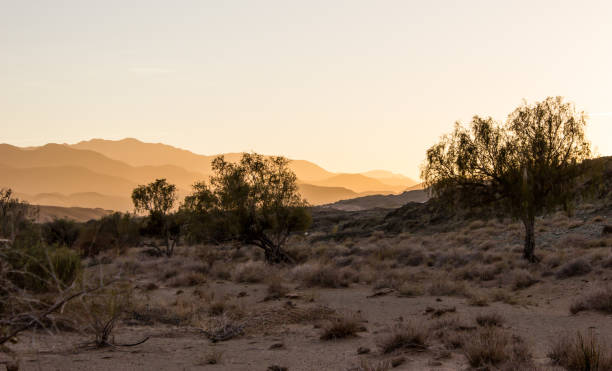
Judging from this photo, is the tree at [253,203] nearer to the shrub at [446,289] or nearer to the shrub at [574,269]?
the shrub at [446,289]

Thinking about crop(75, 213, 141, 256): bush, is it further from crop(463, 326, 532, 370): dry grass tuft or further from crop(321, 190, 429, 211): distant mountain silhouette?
crop(321, 190, 429, 211): distant mountain silhouette

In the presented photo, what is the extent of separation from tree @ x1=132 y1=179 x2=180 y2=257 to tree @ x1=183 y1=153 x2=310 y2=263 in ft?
33.0

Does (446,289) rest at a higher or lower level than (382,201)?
lower

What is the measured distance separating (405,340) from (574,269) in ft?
37.6

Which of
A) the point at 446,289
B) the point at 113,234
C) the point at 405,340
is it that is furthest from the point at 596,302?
the point at 113,234

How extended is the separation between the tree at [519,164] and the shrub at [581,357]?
Result: 498 inches

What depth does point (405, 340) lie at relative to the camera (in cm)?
920

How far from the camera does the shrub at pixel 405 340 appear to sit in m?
9.07

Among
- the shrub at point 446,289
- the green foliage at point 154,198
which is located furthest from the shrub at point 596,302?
the green foliage at point 154,198

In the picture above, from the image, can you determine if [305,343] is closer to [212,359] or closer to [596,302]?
[212,359]

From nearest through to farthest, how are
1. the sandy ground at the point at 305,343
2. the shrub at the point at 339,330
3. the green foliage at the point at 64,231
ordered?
1. the sandy ground at the point at 305,343
2. the shrub at the point at 339,330
3. the green foliage at the point at 64,231

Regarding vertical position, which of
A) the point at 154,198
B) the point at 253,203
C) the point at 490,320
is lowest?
the point at 490,320

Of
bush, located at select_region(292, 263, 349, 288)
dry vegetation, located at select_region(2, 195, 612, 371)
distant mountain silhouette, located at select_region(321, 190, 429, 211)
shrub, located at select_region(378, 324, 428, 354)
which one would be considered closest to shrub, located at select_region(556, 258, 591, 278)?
dry vegetation, located at select_region(2, 195, 612, 371)

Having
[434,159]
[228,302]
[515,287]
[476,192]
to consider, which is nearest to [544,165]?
[476,192]
